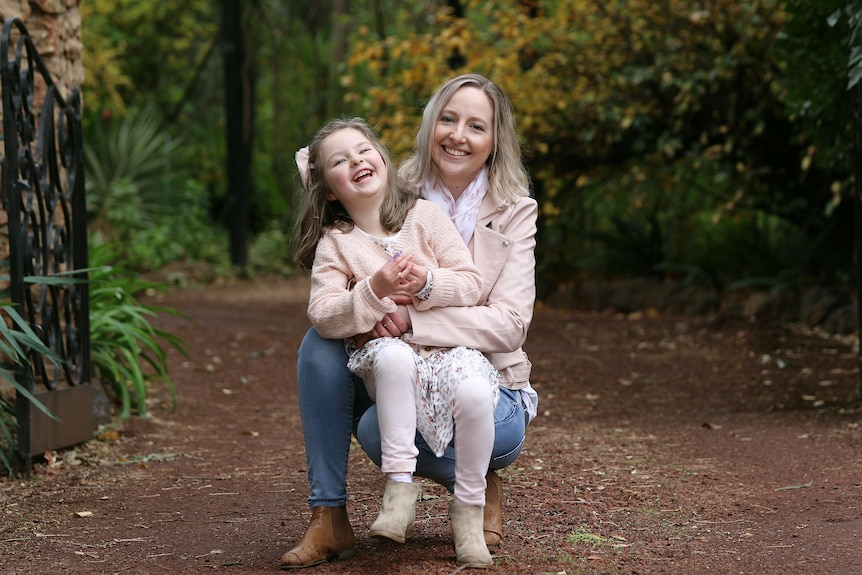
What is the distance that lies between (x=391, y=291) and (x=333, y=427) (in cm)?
38

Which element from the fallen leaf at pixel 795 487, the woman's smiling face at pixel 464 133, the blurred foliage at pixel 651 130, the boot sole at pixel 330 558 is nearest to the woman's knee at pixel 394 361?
the boot sole at pixel 330 558

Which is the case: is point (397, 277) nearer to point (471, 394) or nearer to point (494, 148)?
point (471, 394)

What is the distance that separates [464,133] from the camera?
2791 mm

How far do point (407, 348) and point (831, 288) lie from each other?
604 cm

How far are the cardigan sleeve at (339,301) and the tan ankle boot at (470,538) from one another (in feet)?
1.60

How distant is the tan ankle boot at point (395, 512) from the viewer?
2.39 metres

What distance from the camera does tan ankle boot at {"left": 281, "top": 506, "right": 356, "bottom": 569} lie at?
8.34 feet

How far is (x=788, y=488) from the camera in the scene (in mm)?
3416

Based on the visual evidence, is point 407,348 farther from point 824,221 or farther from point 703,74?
point 824,221

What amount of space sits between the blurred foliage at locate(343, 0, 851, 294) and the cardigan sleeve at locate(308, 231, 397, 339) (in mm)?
5144

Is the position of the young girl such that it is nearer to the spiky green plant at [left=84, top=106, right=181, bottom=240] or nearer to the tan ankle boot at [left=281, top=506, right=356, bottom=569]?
the tan ankle boot at [left=281, top=506, right=356, bottom=569]

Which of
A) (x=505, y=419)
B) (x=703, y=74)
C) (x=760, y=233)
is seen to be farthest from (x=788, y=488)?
(x=760, y=233)

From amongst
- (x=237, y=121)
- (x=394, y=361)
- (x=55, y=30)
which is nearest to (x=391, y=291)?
(x=394, y=361)

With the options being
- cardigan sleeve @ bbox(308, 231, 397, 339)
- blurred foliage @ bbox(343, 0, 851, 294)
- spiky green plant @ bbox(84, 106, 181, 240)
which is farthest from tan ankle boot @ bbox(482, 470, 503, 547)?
spiky green plant @ bbox(84, 106, 181, 240)
